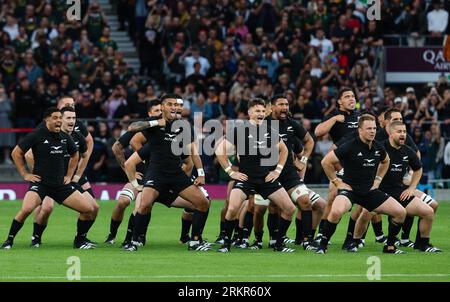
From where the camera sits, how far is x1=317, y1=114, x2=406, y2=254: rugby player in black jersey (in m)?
18.7

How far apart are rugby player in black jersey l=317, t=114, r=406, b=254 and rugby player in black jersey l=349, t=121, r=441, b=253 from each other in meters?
0.47

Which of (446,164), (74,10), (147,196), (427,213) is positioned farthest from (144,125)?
(74,10)

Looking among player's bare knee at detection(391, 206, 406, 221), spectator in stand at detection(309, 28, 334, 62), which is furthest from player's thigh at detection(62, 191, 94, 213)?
spectator in stand at detection(309, 28, 334, 62)

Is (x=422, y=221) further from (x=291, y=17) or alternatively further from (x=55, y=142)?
(x=291, y=17)

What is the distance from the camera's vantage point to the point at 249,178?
19188 mm

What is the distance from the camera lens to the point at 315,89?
1283 inches

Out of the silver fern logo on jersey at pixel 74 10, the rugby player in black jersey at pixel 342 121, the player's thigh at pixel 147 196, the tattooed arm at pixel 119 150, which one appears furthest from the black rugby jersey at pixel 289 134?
the silver fern logo on jersey at pixel 74 10

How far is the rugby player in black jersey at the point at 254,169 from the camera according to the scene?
62.7 feet

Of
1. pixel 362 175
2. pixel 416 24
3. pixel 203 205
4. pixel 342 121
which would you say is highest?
pixel 416 24

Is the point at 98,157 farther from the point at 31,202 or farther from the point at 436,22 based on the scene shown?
the point at 31,202

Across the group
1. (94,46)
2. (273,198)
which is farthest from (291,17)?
(273,198)

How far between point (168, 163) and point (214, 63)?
47.7 feet

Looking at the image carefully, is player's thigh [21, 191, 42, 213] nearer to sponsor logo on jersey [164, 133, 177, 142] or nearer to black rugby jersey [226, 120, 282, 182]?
sponsor logo on jersey [164, 133, 177, 142]

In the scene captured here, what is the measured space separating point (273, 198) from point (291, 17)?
55.1 ft
